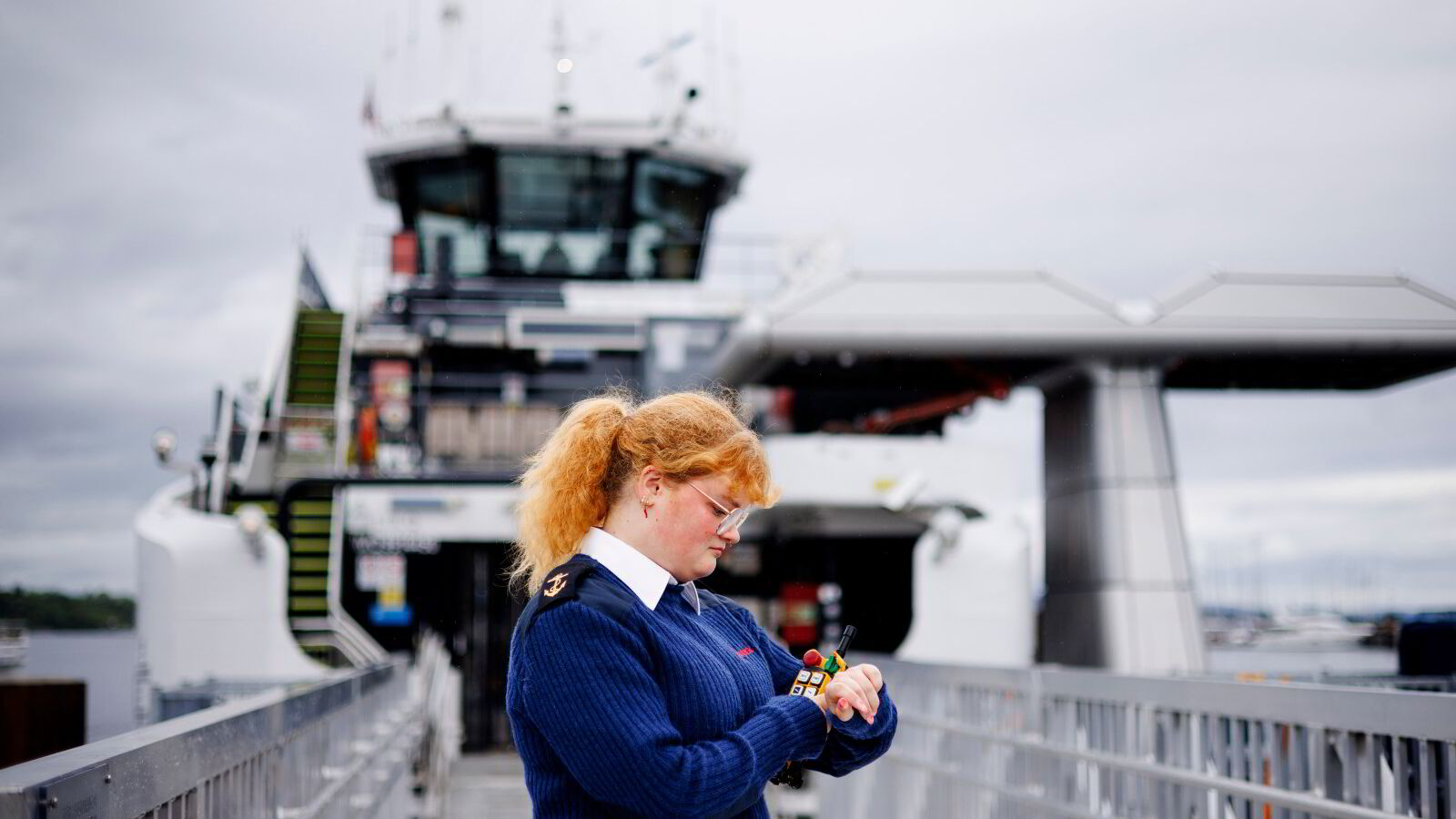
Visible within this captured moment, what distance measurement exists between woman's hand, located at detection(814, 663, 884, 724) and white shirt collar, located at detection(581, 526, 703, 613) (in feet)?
1.10

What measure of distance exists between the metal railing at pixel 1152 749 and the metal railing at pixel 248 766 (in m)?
2.71

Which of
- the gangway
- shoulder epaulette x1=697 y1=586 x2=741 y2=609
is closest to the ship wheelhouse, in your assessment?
the gangway

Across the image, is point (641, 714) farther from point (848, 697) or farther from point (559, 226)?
point (559, 226)

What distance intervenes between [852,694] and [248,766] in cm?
183

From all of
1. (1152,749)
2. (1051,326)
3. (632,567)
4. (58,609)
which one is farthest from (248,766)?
(1051,326)

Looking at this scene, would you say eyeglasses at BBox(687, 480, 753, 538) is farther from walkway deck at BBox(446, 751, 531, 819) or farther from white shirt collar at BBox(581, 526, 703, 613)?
walkway deck at BBox(446, 751, 531, 819)

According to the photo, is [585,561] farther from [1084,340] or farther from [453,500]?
[453,500]

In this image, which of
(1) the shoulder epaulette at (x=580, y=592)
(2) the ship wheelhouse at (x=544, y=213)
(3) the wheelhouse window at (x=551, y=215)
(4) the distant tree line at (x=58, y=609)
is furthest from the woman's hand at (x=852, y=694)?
(3) the wheelhouse window at (x=551, y=215)

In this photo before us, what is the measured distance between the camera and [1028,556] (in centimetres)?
1334

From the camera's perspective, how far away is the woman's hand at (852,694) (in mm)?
2441

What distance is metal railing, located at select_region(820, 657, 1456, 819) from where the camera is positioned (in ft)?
11.6

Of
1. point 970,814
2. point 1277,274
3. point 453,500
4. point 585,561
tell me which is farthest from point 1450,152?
point 585,561

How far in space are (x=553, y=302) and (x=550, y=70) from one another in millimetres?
3706

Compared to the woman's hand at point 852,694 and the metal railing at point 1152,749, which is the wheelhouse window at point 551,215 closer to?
the metal railing at point 1152,749
